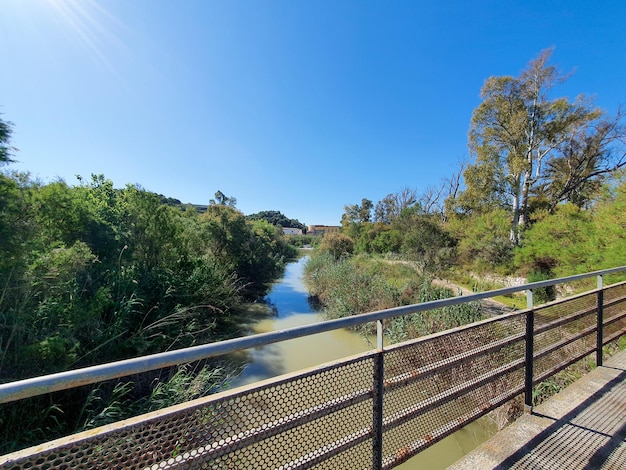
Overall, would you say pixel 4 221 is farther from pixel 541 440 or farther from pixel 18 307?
pixel 541 440

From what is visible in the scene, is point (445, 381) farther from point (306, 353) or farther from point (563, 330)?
point (306, 353)

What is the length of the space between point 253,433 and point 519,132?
15554 mm

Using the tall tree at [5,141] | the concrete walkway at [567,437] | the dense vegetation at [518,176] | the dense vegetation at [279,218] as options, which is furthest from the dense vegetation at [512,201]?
the dense vegetation at [279,218]

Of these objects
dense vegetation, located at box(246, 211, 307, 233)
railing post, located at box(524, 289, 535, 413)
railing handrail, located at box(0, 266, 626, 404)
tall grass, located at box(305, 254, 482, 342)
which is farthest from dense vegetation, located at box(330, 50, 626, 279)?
dense vegetation, located at box(246, 211, 307, 233)

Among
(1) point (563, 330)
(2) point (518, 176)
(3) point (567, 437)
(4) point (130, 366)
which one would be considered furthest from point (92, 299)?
(2) point (518, 176)

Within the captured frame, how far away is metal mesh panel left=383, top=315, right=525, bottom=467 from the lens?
1.28 metres

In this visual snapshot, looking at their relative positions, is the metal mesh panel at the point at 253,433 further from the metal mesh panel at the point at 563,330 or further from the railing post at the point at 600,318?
the railing post at the point at 600,318

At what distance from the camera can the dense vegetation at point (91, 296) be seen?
2.84 meters

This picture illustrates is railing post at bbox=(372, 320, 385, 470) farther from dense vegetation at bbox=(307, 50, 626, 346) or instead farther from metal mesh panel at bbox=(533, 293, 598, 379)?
dense vegetation at bbox=(307, 50, 626, 346)

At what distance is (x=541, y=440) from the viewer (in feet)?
5.16

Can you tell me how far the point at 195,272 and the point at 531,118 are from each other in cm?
1485

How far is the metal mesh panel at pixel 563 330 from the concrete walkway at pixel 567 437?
24cm

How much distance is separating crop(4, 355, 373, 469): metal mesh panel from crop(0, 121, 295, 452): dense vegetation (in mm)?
2211

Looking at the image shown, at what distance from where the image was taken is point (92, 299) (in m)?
3.94
